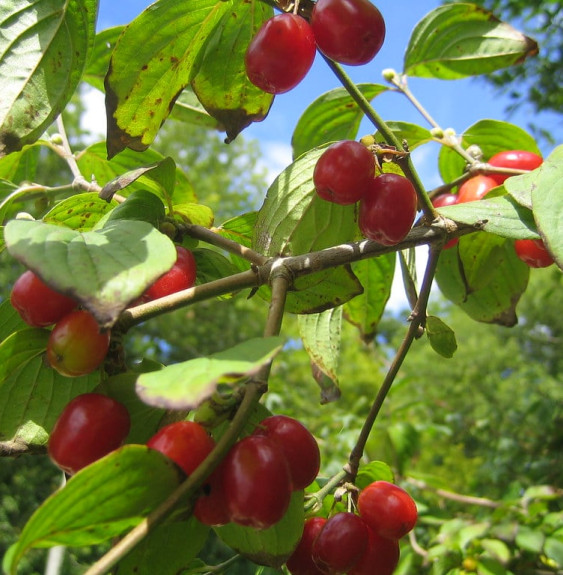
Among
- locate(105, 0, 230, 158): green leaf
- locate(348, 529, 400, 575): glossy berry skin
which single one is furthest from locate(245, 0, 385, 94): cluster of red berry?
locate(348, 529, 400, 575): glossy berry skin

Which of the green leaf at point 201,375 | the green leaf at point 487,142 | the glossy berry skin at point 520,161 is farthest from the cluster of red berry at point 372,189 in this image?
the green leaf at point 487,142

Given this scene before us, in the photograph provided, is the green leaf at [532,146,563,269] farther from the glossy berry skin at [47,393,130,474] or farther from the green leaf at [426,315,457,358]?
the glossy berry skin at [47,393,130,474]

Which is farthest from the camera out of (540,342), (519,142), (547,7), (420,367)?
(420,367)

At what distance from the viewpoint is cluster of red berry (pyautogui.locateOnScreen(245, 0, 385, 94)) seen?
21.2 inches

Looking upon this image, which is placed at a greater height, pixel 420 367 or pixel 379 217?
pixel 379 217

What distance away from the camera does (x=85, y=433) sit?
1.37ft

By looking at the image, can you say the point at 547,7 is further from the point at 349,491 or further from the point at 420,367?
the point at 420,367

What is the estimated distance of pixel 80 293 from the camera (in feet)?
1.17

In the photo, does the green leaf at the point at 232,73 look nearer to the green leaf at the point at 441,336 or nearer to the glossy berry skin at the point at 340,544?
the green leaf at the point at 441,336

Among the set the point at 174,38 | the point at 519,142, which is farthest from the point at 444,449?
the point at 174,38

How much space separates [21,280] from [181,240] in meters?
0.23

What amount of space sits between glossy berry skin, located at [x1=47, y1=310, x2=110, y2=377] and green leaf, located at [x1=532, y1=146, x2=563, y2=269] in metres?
0.35

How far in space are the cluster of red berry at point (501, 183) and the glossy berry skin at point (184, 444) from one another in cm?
50

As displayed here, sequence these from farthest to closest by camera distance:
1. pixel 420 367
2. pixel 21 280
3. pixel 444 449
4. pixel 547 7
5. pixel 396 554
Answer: pixel 420 367, pixel 444 449, pixel 547 7, pixel 396 554, pixel 21 280
